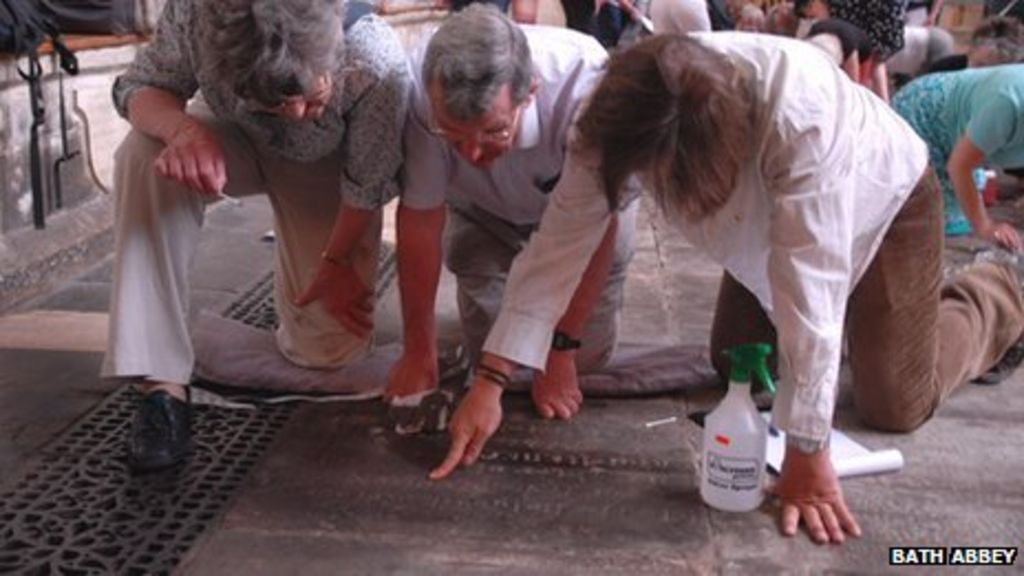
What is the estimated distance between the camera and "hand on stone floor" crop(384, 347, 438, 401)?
210 centimetres

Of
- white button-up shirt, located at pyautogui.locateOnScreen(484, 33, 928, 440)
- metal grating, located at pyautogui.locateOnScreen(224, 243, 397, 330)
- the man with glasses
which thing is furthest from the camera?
metal grating, located at pyautogui.locateOnScreen(224, 243, 397, 330)

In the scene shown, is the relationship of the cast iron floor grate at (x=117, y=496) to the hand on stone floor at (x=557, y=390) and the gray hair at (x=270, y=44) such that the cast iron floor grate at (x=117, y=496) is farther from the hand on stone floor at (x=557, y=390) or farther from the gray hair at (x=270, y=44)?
the gray hair at (x=270, y=44)

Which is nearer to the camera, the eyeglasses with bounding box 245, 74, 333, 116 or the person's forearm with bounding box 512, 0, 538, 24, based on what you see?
the eyeglasses with bounding box 245, 74, 333, 116

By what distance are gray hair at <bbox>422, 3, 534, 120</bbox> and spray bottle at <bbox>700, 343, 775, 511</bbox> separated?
562mm

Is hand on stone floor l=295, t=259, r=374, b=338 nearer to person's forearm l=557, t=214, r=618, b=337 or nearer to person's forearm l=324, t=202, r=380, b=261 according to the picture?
person's forearm l=324, t=202, r=380, b=261

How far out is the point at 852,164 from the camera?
1.63 meters

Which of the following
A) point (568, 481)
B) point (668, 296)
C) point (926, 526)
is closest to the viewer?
point (926, 526)

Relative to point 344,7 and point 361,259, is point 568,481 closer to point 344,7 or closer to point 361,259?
point 361,259

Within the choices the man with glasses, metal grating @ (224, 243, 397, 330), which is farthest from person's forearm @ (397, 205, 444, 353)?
metal grating @ (224, 243, 397, 330)

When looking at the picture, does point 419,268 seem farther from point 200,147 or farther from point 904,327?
point 904,327

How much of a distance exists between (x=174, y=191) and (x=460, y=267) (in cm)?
74

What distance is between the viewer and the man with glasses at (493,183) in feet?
5.45

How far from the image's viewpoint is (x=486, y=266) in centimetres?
241

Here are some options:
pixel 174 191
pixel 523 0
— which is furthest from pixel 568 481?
pixel 523 0
